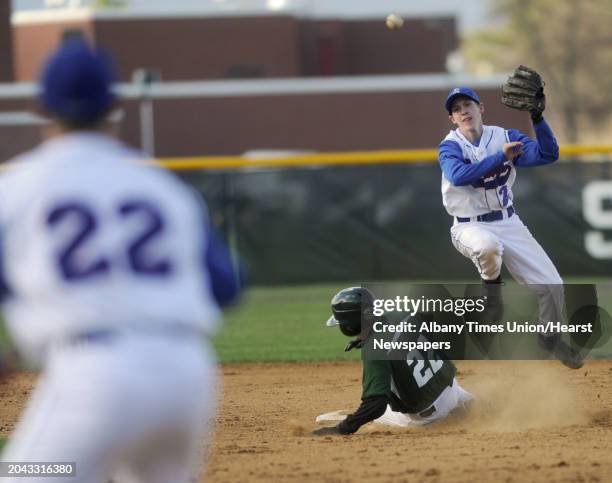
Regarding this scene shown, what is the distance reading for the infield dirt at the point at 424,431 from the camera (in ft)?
17.7

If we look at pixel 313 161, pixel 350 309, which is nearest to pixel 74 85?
pixel 350 309

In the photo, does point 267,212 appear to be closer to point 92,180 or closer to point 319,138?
point 92,180

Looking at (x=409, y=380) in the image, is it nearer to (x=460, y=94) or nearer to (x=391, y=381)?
(x=391, y=381)

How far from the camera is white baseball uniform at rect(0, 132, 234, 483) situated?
298cm

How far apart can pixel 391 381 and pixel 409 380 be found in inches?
3.8

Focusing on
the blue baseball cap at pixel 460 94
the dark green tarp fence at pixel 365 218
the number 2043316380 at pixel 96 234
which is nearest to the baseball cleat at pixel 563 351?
the blue baseball cap at pixel 460 94

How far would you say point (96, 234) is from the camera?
9.95 ft

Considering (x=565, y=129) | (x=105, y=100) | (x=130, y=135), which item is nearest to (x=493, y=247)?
(x=105, y=100)

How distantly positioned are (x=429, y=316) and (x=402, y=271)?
846 centimetres

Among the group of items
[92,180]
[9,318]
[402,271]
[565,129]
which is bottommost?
[565,129]

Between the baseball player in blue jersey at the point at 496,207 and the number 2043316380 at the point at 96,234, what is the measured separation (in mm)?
4673

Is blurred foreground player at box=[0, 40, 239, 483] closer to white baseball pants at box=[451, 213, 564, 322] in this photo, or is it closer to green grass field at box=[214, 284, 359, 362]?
white baseball pants at box=[451, 213, 564, 322]

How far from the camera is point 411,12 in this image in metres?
37.7

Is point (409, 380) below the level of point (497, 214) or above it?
below
